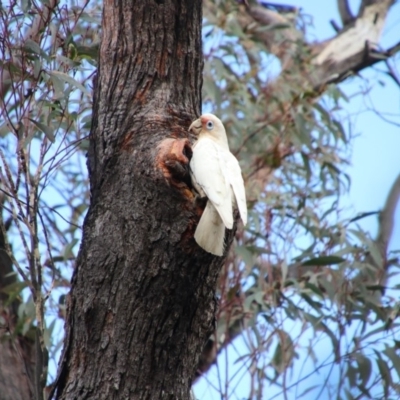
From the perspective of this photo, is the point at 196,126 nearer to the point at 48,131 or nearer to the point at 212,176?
the point at 212,176

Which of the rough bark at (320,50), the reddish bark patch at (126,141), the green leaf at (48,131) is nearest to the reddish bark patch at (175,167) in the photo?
the reddish bark patch at (126,141)

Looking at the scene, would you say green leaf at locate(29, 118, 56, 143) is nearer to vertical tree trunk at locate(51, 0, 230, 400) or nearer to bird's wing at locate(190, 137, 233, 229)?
vertical tree trunk at locate(51, 0, 230, 400)

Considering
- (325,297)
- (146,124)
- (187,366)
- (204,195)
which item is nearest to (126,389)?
(187,366)

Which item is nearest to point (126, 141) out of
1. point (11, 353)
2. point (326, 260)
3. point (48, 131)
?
point (48, 131)

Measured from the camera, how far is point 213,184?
7.75 feet

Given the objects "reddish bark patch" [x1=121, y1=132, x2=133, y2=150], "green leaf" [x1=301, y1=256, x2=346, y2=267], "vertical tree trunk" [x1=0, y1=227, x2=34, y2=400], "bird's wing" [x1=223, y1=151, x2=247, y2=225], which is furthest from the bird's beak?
"green leaf" [x1=301, y1=256, x2=346, y2=267]

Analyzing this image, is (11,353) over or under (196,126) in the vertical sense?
under

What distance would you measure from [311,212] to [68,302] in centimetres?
265

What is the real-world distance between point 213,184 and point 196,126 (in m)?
0.36

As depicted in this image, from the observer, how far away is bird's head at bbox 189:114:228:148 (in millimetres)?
2666

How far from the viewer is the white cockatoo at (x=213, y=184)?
2131 mm

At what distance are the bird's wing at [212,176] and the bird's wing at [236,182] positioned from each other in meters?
0.03

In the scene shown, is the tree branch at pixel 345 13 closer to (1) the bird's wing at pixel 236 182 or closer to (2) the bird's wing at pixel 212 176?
(1) the bird's wing at pixel 236 182

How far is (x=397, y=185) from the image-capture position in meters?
5.06
